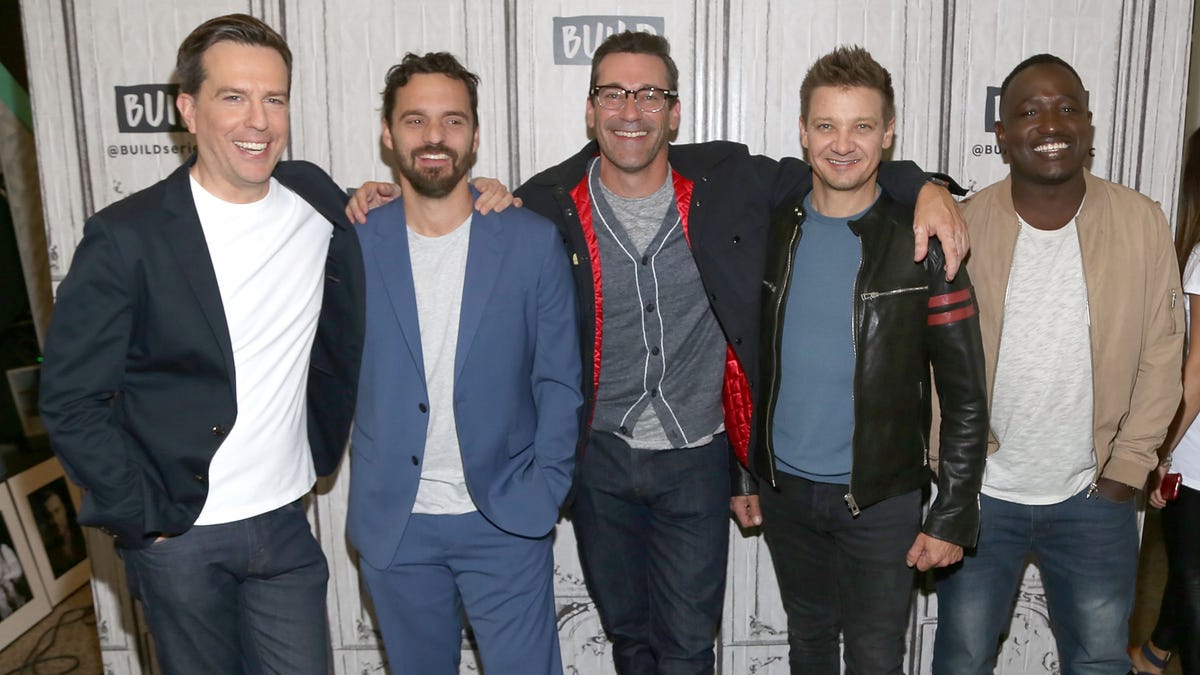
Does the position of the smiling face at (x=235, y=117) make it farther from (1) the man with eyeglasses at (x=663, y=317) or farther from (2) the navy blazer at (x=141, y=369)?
(1) the man with eyeglasses at (x=663, y=317)

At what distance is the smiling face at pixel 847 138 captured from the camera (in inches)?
85.4

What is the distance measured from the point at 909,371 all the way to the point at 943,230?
1.15 ft

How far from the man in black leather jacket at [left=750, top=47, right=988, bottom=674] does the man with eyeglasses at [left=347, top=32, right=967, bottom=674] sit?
0.15 m

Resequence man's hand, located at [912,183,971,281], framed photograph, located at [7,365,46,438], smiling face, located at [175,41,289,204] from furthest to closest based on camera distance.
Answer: framed photograph, located at [7,365,46,438] → man's hand, located at [912,183,971,281] → smiling face, located at [175,41,289,204]

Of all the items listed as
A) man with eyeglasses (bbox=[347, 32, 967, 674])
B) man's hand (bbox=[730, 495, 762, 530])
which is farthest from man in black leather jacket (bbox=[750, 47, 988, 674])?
man's hand (bbox=[730, 495, 762, 530])

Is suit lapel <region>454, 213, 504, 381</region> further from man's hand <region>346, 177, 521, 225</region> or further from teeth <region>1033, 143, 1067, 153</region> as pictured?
teeth <region>1033, 143, 1067, 153</region>

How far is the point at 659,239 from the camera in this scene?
8.04 feet

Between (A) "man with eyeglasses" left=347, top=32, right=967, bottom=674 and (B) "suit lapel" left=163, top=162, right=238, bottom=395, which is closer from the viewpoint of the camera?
(B) "suit lapel" left=163, top=162, right=238, bottom=395

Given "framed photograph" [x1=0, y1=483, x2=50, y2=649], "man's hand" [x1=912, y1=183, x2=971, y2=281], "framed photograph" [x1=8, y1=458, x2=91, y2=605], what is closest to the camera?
"man's hand" [x1=912, y1=183, x2=971, y2=281]

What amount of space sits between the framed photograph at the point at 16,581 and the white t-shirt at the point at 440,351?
8.84ft

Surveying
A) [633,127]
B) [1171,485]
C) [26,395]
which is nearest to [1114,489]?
[1171,485]

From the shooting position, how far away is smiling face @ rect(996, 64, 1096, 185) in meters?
2.25

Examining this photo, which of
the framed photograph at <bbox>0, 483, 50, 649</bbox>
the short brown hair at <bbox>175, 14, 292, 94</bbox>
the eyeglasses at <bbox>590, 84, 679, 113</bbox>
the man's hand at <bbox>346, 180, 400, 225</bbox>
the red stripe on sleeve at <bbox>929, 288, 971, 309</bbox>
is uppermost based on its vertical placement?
the short brown hair at <bbox>175, 14, 292, 94</bbox>

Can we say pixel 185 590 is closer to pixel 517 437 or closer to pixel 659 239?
pixel 517 437
